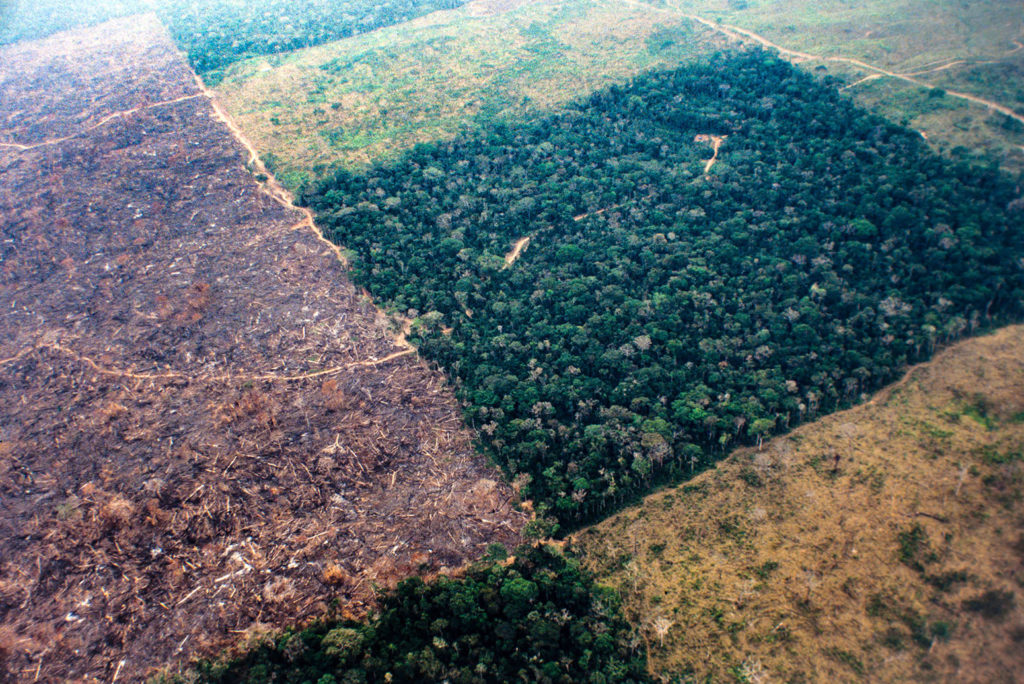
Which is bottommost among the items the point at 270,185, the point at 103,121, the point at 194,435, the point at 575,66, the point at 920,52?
the point at 194,435

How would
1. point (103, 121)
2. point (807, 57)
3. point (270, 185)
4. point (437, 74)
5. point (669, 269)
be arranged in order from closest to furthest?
point (669, 269) < point (270, 185) < point (103, 121) < point (807, 57) < point (437, 74)

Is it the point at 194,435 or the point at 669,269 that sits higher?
the point at 669,269

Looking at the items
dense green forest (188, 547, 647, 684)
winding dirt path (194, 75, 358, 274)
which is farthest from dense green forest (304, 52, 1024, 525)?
dense green forest (188, 547, 647, 684)

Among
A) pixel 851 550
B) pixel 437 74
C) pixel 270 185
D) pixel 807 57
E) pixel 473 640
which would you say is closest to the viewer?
pixel 473 640

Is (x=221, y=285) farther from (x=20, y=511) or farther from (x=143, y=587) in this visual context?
(x=143, y=587)

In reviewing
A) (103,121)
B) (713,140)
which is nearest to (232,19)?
(103,121)

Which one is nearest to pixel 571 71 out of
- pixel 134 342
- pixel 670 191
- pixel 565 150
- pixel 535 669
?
pixel 565 150

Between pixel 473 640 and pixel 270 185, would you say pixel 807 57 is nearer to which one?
pixel 270 185
